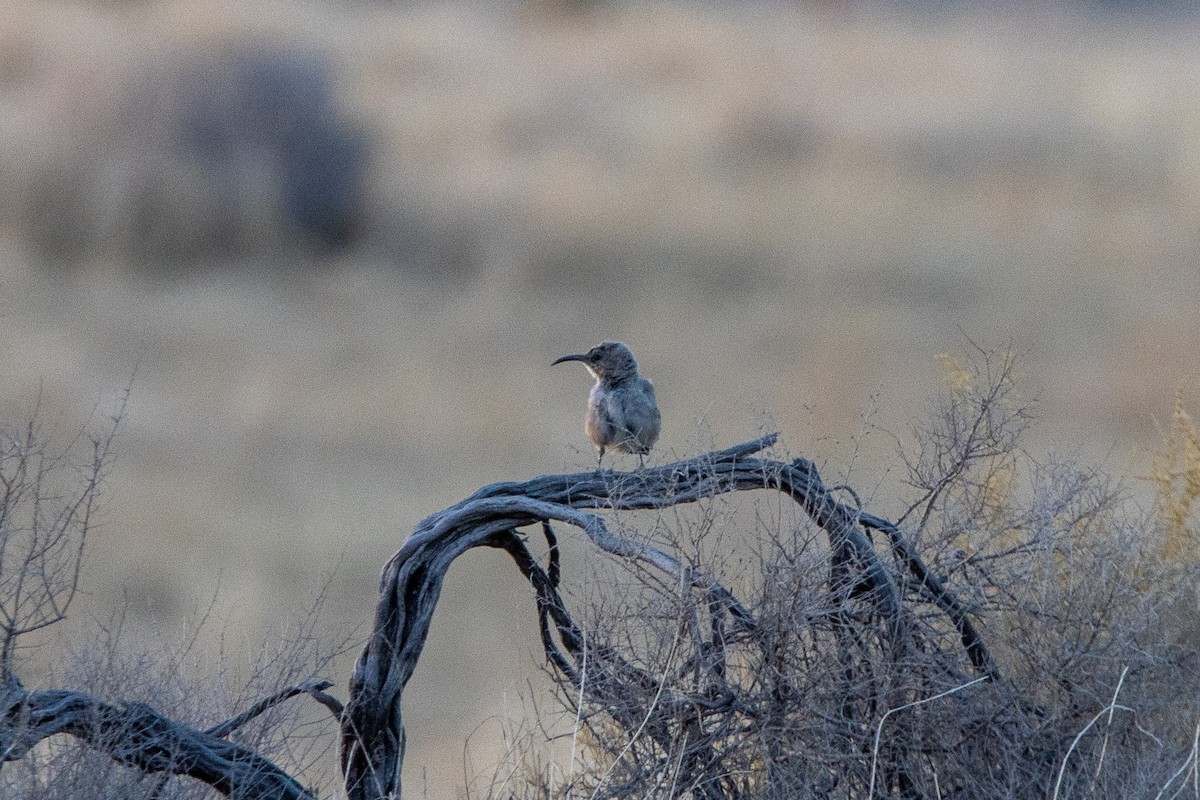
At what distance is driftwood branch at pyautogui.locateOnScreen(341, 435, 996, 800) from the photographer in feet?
22.4

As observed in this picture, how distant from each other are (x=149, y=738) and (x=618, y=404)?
9.89 feet

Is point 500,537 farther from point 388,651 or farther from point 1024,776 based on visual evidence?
point 1024,776

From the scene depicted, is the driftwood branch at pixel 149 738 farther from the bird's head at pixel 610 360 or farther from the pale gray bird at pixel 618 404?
the bird's head at pixel 610 360

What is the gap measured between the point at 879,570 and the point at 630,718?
52.0 inches

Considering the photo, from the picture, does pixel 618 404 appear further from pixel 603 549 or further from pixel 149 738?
pixel 149 738

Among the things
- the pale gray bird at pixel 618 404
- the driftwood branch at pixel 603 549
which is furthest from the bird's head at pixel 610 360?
the driftwood branch at pixel 603 549

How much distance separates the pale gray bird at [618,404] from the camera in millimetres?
8367

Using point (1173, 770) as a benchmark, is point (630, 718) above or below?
above

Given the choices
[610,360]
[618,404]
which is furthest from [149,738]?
[610,360]

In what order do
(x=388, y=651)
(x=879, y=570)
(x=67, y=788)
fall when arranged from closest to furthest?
1. (x=67, y=788)
2. (x=879, y=570)
3. (x=388, y=651)

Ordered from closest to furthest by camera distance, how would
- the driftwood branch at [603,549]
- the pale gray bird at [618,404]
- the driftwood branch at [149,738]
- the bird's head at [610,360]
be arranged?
the driftwood branch at [149,738], the driftwood branch at [603,549], the pale gray bird at [618,404], the bird's head at [610,360]

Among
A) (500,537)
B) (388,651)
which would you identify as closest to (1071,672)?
(500,537)

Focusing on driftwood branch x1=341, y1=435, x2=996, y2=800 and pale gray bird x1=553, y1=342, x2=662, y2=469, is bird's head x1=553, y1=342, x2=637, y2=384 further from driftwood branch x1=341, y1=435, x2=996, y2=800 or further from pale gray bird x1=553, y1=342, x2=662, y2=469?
driftwood branch x1=341, y1=435, x2=996, y2=800

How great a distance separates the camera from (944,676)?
279 inches
